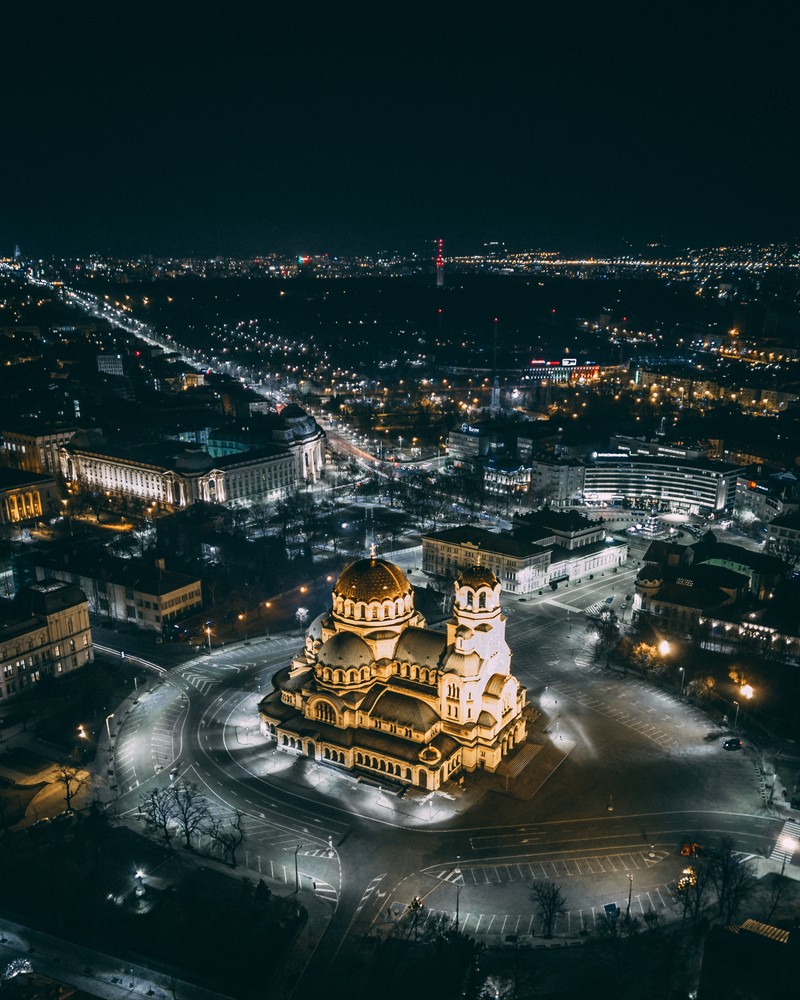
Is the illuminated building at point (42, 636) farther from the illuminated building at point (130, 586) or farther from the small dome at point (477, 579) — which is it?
the small dome at point (477, 579)

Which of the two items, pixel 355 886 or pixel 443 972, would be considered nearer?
pixel 443 972

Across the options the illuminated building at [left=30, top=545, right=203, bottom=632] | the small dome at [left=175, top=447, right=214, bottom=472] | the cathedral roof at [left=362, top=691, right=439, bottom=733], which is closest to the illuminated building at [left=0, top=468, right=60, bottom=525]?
the small dome at [left=175, top=447, right=214, bottom=472]

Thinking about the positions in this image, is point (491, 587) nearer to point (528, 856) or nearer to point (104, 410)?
point (528, 856)

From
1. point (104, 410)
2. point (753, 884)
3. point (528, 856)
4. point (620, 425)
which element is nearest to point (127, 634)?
point (528, 856)

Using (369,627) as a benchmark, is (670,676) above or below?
below

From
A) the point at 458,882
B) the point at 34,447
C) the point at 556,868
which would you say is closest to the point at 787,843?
the point at 556,868

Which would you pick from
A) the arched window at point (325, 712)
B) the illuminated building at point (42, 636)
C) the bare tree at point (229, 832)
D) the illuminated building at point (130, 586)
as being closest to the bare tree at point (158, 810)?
the bare tree at point (229, 832)
